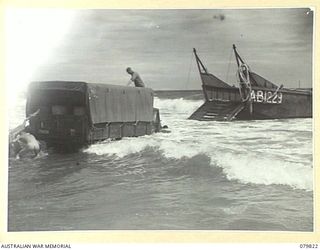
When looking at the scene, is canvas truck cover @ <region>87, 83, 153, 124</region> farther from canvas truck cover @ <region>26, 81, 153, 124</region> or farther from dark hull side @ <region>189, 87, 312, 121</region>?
dark hull side @ <region>189, 87, 312, 121</region>

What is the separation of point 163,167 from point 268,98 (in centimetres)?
28

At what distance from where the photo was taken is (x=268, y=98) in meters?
1.14

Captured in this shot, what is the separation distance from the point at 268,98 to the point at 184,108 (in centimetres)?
19

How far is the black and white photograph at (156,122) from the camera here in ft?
3.53

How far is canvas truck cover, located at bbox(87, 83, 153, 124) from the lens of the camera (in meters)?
1.11

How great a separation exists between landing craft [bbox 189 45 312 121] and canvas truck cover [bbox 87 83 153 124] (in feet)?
0.35

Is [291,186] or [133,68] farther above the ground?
[133,68]

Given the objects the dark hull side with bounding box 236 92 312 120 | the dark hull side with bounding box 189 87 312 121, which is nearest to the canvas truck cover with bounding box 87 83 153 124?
the dark hull side with bounding box 189 87 312 121

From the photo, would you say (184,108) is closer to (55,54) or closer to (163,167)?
(163,167)

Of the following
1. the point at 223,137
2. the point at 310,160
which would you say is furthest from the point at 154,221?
the point at 310,160

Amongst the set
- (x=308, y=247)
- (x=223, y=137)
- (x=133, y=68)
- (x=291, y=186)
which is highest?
(x=133, y=68)

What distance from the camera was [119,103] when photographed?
113 cm

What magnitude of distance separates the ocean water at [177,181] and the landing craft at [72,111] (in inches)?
1.0

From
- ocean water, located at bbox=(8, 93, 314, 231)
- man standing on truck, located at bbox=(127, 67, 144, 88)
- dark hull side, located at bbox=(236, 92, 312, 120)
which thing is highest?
man standing on truck, located at bbox=(127, 67, 144, 88)
